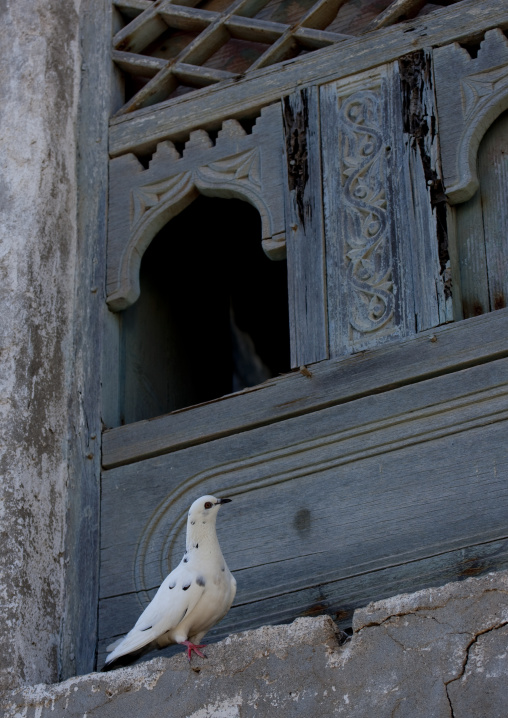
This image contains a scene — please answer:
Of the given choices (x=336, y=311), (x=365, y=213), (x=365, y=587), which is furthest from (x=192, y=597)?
(x=365, y=213)

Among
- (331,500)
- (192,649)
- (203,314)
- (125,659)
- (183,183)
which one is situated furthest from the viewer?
(203,314)

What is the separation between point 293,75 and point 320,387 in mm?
1577

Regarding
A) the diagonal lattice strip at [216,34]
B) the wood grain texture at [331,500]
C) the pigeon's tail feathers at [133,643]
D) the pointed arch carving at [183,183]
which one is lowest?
the pigeon's tail feathers at [133,643]

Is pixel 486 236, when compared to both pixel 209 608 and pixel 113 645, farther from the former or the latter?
pixel 113 645

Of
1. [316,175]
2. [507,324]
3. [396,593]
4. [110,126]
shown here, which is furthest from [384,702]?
[110,126]

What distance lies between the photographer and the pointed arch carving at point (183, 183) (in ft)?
22.3

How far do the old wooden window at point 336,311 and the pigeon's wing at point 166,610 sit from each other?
0.50 meters

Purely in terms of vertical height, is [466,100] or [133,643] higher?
[466,100]

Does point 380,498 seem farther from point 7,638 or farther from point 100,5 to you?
point 100,5

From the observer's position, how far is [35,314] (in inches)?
263

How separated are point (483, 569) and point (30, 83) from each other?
323 centimetres

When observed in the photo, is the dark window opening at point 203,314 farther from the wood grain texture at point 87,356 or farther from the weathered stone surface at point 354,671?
the weathered stone surface at point 354,671

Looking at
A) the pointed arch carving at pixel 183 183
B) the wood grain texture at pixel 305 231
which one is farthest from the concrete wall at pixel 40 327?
the wood grain texture at pixel 305 231

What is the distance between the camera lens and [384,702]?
4.90 m
